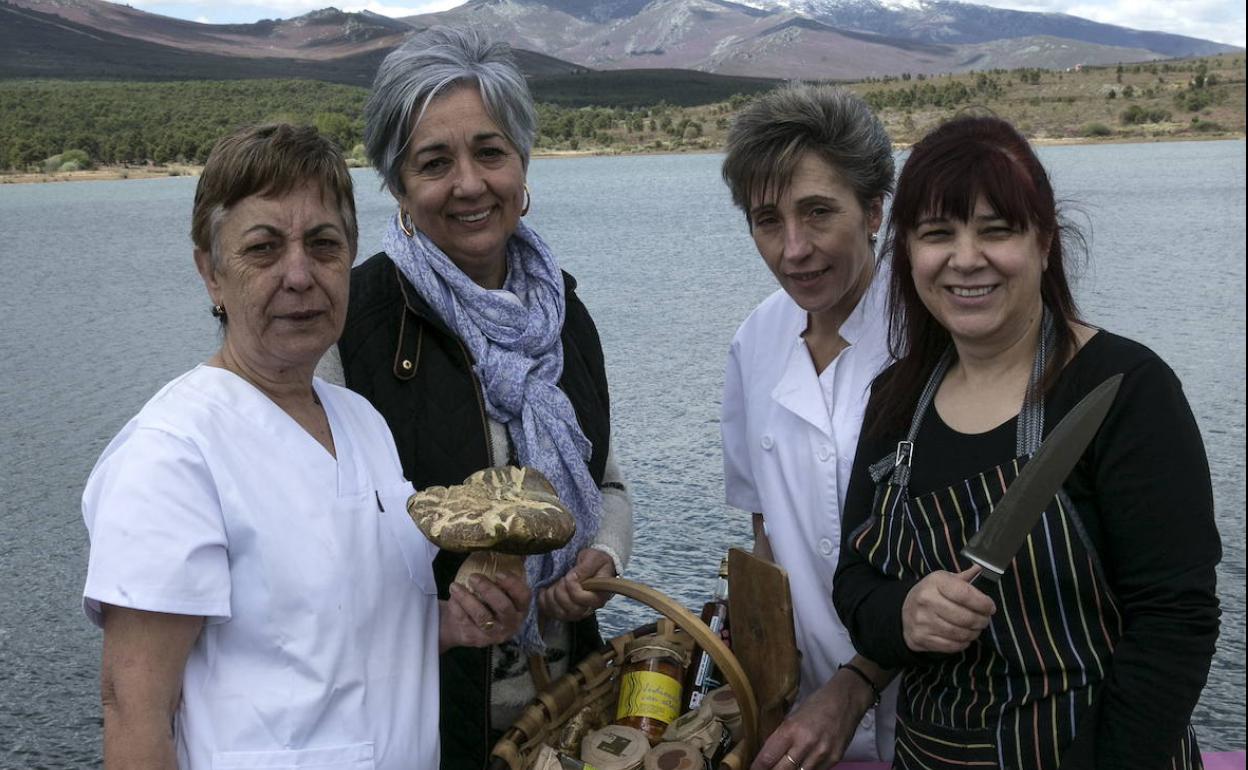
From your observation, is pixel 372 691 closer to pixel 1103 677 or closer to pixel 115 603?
pixel 115 603

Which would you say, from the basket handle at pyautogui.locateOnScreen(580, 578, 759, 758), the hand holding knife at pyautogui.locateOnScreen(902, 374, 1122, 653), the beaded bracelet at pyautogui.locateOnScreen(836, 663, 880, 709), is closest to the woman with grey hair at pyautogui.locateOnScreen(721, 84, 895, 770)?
the beaded bracelet at pyautogui.locateOnScreen(836, 663, 880, 709)

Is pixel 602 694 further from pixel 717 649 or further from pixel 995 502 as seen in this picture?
pixel 995 502

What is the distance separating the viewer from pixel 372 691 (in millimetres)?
1629

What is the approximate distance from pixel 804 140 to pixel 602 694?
1143 mm

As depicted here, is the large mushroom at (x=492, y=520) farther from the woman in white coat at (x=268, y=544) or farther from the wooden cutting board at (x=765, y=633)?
the wooden cutting board at (x=765, y=633)

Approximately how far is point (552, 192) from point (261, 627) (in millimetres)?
19474

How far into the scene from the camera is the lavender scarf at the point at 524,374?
2.20 metres

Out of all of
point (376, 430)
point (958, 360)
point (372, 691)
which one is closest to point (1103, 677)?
point (958, 360)

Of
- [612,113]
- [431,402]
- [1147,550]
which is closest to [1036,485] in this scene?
[1147,550]

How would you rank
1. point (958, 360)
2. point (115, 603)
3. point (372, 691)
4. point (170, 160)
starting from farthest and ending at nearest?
1. point (170, 160)
2. point (958, 360)
3. point (372, 691)
4. point (115, 603)

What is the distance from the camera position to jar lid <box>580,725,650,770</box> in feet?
6.51

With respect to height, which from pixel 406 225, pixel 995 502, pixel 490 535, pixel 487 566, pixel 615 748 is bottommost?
pixel 615 748

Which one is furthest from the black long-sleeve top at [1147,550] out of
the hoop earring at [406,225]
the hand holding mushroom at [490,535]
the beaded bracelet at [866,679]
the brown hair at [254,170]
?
the hoop earring at [406,225]

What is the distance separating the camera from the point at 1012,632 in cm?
161
